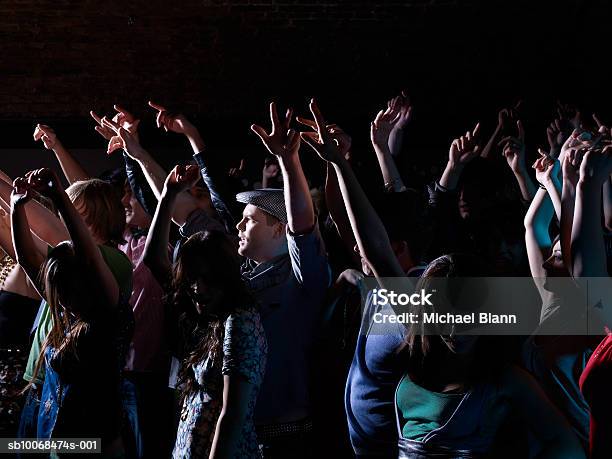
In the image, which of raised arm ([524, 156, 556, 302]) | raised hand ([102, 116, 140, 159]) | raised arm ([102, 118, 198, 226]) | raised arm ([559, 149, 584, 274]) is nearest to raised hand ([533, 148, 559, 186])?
raised arm ([524, 156, 556, 302])

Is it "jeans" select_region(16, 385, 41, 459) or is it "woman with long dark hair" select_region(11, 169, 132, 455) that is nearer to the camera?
"woman with long dark hair" select_region(11, 169, 132, 455)

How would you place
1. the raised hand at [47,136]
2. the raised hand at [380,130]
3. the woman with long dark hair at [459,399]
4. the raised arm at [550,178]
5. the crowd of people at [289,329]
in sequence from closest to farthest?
the woman with long dark hair at [459,399], the crowd of people at [289,329], the raised arm at [550,178], the raised hand at [380,130], the raised hand at [47,136]

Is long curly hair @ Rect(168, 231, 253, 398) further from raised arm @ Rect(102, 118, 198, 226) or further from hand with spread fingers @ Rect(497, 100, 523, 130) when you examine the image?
hand with spread fingers @ Rect(497, 100, 523, 130)

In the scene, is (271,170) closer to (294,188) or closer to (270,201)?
(270,201)

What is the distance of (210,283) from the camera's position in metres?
2.22

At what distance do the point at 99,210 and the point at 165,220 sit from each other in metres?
0.31

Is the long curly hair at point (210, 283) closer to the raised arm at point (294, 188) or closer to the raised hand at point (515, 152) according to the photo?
the raised arm at point (294, 188)

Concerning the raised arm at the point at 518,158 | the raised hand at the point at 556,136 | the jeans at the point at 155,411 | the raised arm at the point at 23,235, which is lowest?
the jeans at the point at 155,411

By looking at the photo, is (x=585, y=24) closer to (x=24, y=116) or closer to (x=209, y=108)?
(x=209, y=108)

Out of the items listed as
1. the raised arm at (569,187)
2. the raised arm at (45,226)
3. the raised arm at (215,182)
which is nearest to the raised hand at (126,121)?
the raised arm at (215,182)

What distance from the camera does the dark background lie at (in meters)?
6.30

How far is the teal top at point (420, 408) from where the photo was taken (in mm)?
1987

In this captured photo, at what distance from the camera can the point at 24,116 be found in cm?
655

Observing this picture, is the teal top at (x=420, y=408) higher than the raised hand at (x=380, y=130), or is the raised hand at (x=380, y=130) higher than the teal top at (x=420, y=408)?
the raised hand at (x=380, y=130)
